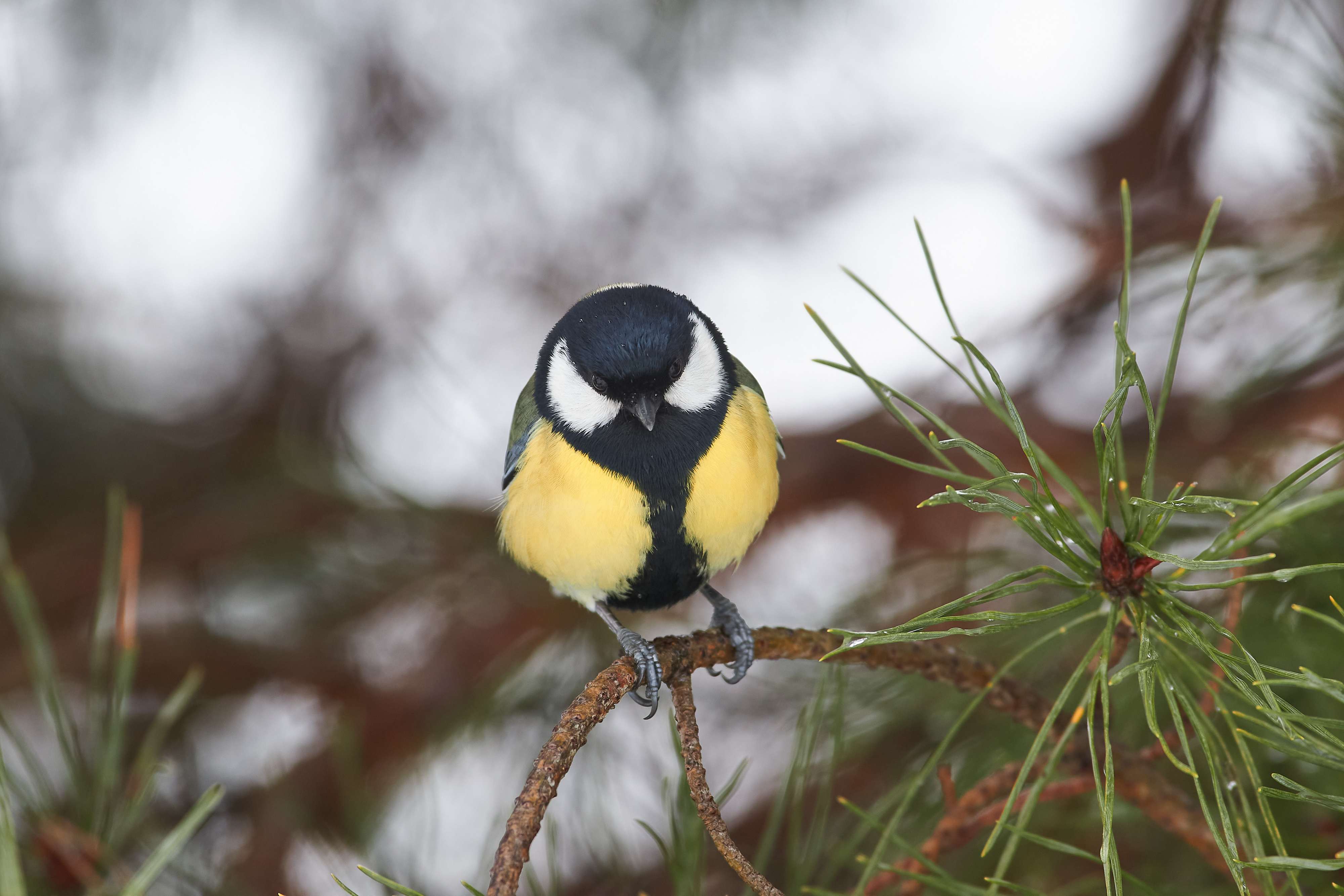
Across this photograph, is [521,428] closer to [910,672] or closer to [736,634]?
[736,634]

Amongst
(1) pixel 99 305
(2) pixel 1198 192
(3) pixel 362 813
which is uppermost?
(2) pixel 1198 192

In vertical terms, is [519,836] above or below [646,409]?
below

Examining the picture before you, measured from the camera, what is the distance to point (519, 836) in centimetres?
40

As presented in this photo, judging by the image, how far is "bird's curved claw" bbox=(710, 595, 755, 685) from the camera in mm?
731

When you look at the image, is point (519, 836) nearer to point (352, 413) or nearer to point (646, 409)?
point (646, 409)

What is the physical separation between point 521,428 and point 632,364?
19 centimetres

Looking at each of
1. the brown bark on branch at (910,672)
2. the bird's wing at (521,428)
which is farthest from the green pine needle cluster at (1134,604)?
the bird's wing at (521,428)

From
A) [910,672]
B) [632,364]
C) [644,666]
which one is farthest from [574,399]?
[910,672]

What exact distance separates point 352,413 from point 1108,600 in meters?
0.99

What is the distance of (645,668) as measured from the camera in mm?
739

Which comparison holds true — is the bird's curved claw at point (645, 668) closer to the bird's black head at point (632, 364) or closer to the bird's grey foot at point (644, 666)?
the bird's grey foot at point (644, 666)

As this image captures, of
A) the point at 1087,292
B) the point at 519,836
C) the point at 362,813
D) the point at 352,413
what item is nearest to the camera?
the point at 519,836

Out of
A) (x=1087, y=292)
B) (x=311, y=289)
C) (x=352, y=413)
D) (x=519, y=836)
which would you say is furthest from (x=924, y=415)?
(x=311, y=289)

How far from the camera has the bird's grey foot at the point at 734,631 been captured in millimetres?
730
